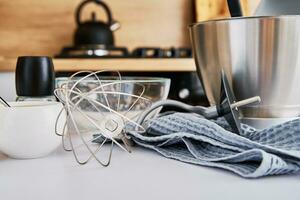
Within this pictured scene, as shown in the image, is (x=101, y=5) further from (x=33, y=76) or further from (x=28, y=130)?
(x=28, y=130)

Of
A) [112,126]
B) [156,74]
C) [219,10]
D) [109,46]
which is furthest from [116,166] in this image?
[219,10]

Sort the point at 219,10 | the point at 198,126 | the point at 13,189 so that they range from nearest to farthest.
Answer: the point at 13,189
the point at 198,126
the point at 219,10

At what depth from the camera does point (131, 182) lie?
0.34 m

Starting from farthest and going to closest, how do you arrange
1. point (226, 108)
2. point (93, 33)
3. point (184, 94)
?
1. point (93, 33)
2. point (184, 94)
3. point (226, 108)

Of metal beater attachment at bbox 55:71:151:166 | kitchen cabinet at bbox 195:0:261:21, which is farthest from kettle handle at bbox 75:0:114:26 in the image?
metal beater attachment at bbox 55:71:151:166

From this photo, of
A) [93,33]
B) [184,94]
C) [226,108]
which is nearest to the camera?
[226,108]

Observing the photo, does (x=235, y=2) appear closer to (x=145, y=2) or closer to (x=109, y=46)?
(x=109, y=46)

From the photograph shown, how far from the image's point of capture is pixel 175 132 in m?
0.47

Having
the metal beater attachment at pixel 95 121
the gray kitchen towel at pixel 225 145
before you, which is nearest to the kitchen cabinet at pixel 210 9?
the metal beater attachment at pixel 95 121

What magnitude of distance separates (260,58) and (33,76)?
272 mm

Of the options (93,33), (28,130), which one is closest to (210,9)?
(93,33)

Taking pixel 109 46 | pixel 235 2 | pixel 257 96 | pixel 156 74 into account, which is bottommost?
pixel 156 74

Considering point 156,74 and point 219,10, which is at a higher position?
point 219,10

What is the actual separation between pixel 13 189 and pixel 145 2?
1.70m
